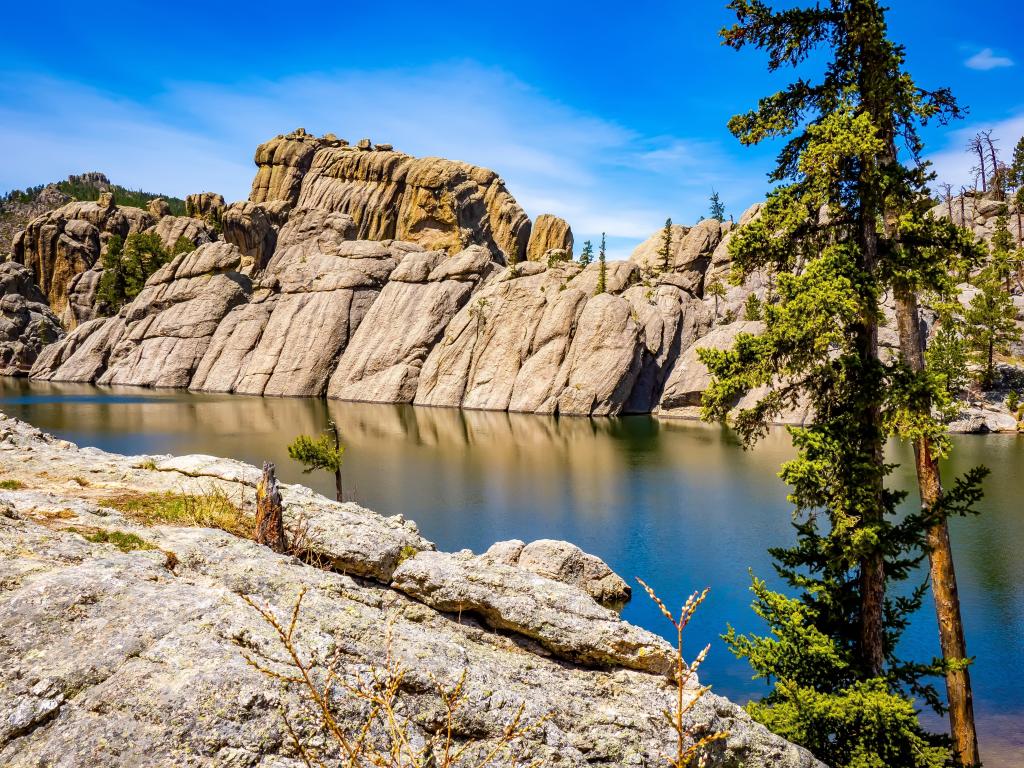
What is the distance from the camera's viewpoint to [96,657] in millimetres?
5273

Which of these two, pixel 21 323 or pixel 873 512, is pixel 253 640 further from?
pixel 21 323

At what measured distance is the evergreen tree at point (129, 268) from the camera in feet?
381

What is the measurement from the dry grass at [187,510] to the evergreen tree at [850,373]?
8.32 metres

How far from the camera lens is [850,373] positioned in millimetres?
11133

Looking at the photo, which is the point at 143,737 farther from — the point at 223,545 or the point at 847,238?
the point at 847,238

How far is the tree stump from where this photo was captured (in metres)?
8.98

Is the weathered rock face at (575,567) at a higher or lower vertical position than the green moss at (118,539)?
lower

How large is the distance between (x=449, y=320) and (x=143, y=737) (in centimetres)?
8728

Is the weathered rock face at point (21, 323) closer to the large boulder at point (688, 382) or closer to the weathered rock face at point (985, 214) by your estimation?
the large boulder at point (688, 382)

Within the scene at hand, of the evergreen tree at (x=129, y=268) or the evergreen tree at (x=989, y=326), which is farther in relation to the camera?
the evergreen tree at (x=129, y=268)

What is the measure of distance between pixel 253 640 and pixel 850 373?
10.3 m

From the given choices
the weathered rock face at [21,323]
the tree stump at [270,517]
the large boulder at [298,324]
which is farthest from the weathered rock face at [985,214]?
the weathered rock face at [21,323]

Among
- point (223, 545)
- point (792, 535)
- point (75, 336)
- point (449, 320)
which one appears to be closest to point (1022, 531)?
point (792, 535)

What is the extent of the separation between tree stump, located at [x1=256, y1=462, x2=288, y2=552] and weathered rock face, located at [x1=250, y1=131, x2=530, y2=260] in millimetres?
120159
